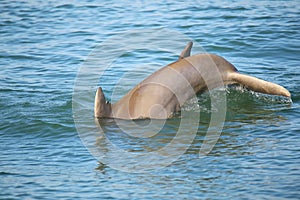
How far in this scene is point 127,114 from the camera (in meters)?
10.8

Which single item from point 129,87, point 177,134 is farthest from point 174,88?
point 129,87

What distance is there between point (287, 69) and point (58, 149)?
639 cm

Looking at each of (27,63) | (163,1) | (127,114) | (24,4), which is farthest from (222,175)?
(24,4)

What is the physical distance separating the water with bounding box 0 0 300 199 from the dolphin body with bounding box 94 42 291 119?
32cm

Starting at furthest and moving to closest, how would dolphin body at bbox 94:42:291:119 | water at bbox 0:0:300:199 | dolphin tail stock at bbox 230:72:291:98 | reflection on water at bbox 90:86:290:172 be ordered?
1. dolphin tail stock at bbox 230:72:291:98
2. dolphin body at bbox 94:42:291:119
3. reflection on water at bbox 90:86:290:172
4. water at bbox 0:0:300:199

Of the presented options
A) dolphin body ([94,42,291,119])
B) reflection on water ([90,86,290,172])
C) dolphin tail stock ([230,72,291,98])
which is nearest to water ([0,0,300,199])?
reflection on water ([90,86,290,172])

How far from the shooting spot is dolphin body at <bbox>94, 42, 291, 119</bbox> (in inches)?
425

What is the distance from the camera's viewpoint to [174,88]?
10.9 meters

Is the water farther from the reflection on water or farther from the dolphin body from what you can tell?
the dolphin body

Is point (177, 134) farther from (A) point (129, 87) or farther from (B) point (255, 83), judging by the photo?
(A) point (129, 87)

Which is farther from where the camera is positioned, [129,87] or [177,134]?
[129,87]

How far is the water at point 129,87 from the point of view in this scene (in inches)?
333

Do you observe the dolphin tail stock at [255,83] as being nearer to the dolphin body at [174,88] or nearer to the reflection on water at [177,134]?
the dolphin body at [174,88]

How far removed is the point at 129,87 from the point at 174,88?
2.66 meters
